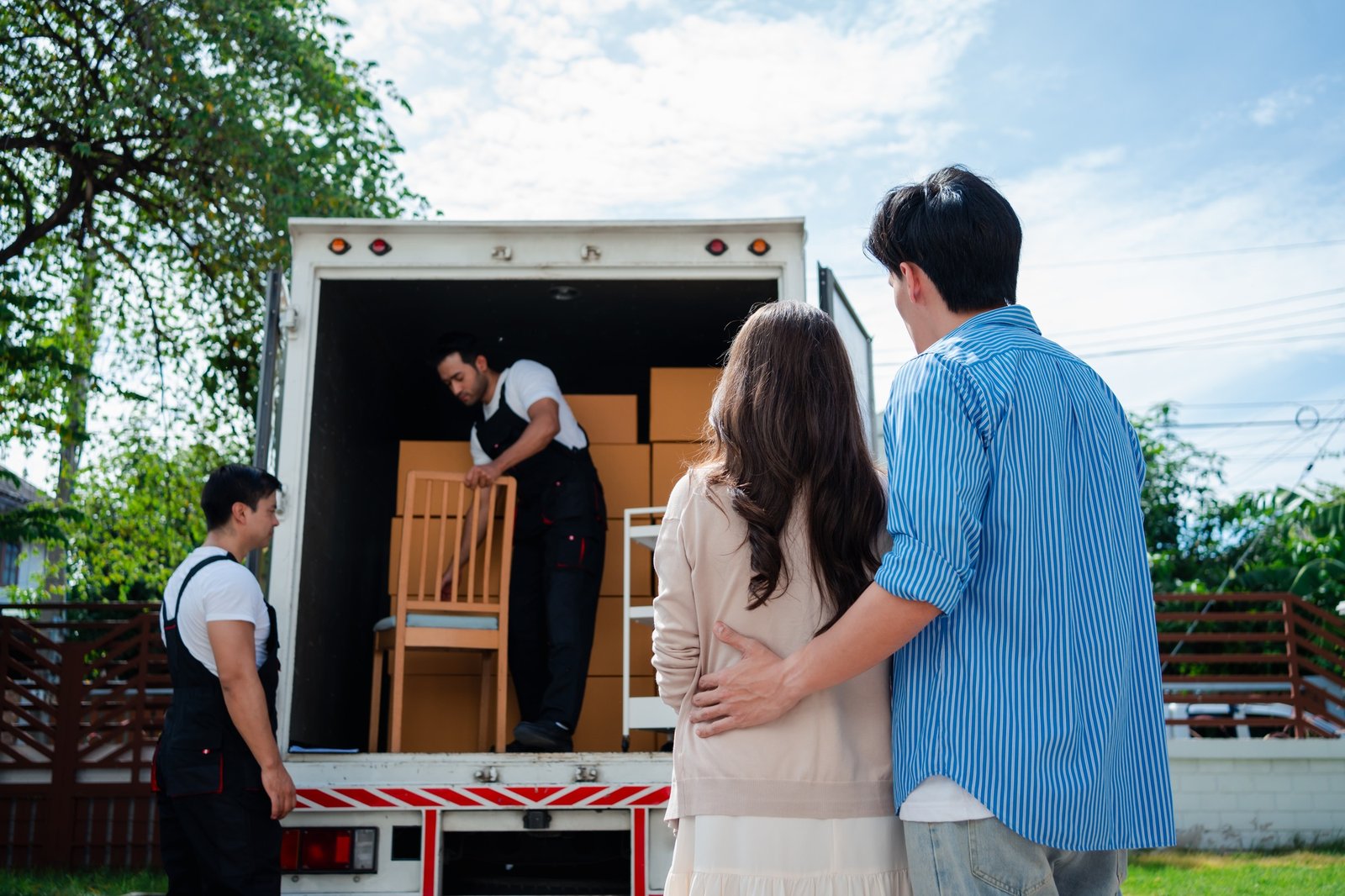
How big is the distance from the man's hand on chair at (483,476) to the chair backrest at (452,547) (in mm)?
23

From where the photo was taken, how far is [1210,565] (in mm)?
15617

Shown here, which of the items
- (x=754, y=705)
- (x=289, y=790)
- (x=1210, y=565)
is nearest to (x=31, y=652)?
(x=289, y=790)

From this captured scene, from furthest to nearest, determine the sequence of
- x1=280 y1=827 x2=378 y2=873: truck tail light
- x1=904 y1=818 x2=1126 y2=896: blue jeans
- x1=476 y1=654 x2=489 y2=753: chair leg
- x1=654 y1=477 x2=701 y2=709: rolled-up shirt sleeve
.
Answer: x1=476 y1=654 x2=489 y2=753: chair leg < x1=280 y1=827 x2=378 y2=873: truck tail light < x1=654 y1=477 x2=701 y2=709: rolled-up shirt sleeve < x1=904 y1=818 x2=1126 y2=896: blue jeans

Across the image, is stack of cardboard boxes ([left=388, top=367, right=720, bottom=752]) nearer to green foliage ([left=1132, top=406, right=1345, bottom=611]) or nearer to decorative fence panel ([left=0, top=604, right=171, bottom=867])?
decorative fence panel ([left=0, top=604, right=171, bottom=867])

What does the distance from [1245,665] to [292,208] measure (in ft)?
29.9

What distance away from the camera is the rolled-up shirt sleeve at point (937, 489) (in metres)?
1.57

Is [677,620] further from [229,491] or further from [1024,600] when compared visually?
[229,491]

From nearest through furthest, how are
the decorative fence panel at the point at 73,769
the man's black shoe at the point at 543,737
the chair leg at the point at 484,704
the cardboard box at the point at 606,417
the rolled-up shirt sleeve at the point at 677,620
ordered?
1. the rolled-up shirt sleeve at the point at 677,620
2. the man's black shoe at the point at 543,737
3. the chair leg at the point at 484,704
4. the cardboard box at the point at 606,417
5. the decorative fence panel at the point at 73,769

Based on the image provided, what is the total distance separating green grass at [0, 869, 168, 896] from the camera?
6828mm

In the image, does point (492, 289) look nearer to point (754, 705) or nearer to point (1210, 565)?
point (754, 705)

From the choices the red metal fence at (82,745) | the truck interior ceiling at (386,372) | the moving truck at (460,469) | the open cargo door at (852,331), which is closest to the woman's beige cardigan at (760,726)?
the moving truck at (460,469)

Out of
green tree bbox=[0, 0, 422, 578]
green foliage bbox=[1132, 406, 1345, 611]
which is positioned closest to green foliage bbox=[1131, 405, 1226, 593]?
green foliage bbox=[1132, 406, 1345, 611]

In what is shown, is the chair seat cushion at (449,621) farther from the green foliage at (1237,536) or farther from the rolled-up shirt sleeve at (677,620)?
the green foliage at (1237,536)

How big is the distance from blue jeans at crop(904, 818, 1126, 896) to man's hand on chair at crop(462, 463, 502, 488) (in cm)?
285
